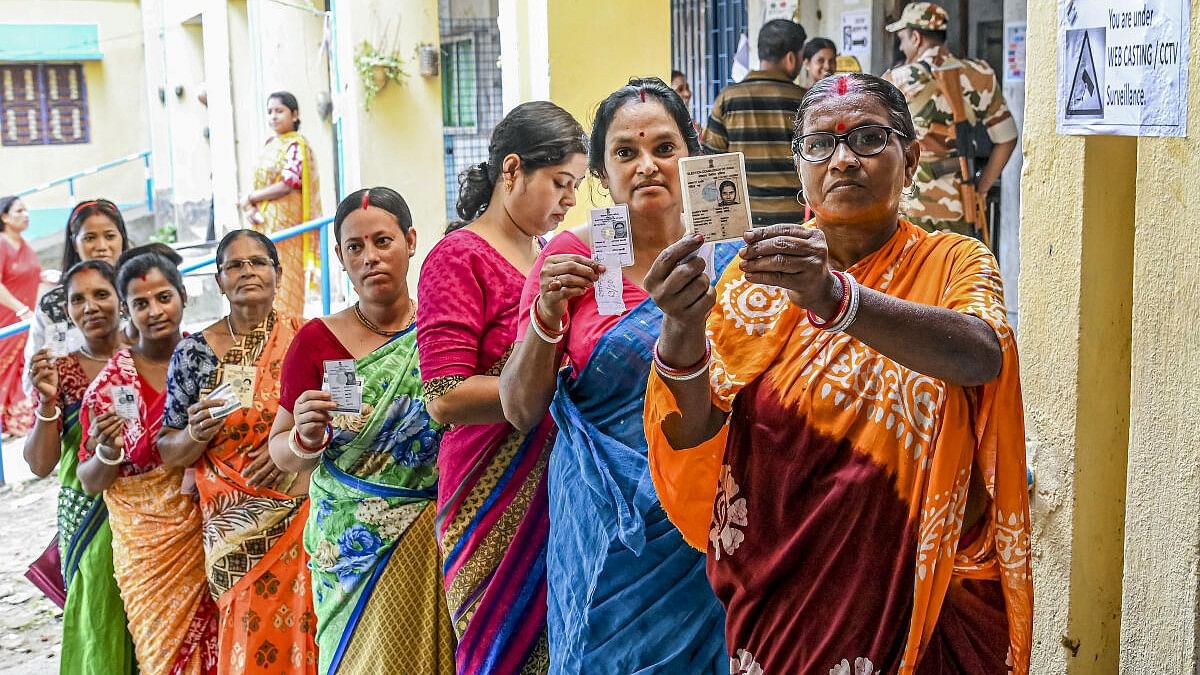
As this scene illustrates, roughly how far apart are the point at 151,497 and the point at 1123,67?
11.7ft

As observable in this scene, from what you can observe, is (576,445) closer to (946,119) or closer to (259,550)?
(259,550)

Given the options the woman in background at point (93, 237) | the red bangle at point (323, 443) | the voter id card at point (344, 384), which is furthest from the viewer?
the woman in background at point (93, 237)

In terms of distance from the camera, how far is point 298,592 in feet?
15.1

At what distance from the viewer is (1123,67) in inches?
145

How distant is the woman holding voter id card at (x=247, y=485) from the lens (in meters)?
4.54

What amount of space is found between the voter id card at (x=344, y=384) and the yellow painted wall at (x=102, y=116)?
21.1 m

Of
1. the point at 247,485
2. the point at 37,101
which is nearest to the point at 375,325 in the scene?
the point at 247,485

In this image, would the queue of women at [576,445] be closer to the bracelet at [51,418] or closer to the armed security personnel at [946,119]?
Answer: the bracelet at [51,418]

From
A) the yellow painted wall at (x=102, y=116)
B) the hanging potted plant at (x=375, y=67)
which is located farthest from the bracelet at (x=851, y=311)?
the yellow painted wall at (x=102, y=116)

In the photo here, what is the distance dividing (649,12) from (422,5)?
595 cm

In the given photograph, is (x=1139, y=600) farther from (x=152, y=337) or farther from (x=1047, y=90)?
(x=152, y=337)

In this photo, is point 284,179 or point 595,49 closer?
point 595,49

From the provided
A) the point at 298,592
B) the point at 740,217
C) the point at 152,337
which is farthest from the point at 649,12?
the point at 740,217

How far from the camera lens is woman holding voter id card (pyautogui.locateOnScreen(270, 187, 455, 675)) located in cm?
394
